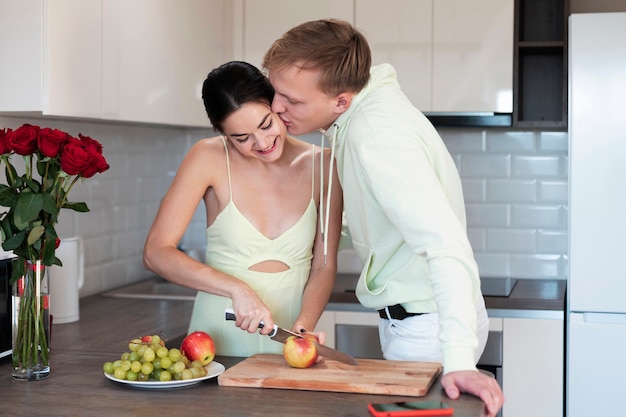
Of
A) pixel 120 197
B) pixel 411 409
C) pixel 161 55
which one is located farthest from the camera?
pixel 120 197

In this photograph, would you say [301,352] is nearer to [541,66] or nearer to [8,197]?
[8,197]

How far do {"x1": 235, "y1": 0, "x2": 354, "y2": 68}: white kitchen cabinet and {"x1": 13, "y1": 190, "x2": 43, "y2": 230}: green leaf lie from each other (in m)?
1.84

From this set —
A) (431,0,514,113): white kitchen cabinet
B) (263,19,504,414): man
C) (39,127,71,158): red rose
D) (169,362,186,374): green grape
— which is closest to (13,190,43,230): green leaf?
(39,127,71,158): red rose

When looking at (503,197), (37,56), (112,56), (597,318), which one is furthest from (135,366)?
(503,197)

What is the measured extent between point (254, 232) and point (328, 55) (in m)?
0.58

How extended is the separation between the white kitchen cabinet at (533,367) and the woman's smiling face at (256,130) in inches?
57.7

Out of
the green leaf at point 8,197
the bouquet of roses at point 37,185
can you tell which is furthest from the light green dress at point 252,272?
the green leaf at point 8,197

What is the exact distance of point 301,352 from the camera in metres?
1.89

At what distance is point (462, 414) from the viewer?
161 cm

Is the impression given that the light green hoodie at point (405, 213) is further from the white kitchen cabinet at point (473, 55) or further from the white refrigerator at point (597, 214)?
the white kitchen cabinet at point (473, 55)

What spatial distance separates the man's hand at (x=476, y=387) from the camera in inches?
64.7

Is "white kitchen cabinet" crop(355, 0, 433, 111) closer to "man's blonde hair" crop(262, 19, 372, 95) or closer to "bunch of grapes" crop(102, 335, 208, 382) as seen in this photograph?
"man's blonde hair" crop(262, 19, 372, 95)

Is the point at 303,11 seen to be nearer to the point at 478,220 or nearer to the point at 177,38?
the point at 177,38

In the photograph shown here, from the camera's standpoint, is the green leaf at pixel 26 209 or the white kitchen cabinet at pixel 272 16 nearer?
the green leaf at pixel 26 209
